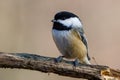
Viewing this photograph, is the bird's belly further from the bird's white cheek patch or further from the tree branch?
the tree branch

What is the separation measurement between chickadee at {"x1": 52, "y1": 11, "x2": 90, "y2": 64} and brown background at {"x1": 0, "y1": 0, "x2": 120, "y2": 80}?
99cm

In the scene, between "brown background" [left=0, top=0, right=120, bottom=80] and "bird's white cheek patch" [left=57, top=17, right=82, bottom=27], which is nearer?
"bird's white cheek patch" [left=57, top=17, right=82, bottom=27]

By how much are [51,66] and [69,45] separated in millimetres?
361

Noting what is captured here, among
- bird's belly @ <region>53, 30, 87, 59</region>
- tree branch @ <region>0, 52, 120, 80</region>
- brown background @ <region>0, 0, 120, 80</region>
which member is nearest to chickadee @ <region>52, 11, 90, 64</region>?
bird's belly @ <region>53, 30, 87, 59</region>

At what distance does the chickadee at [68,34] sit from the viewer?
254 cm

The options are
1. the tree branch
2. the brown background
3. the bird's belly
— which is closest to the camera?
the tree branch

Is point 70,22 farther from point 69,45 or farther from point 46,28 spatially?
point 46,28

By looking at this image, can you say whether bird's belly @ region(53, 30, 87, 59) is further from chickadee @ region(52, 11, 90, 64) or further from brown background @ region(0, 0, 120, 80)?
brown background @ region(0, 0, 120, 80)

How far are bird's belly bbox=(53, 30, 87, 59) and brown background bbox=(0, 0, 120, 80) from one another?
3.12 feet

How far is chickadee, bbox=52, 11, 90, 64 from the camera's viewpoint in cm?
254

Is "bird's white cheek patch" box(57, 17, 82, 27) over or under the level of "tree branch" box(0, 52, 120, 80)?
over

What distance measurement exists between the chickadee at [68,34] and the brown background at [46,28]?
985mm

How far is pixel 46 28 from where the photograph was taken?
12.6 feet

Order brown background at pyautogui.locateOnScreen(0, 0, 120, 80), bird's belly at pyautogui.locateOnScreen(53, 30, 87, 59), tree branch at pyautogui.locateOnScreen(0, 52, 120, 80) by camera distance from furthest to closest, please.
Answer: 1. brown background at pyautogui.locateOnScreen(0, 0, 120, 80)
2. bird's belly at pyautogui.locateOnScreen(53, 30, 87, 59)
3. tree branch at pyautogui.locateOnScreen(0, 52, 120, 80)
